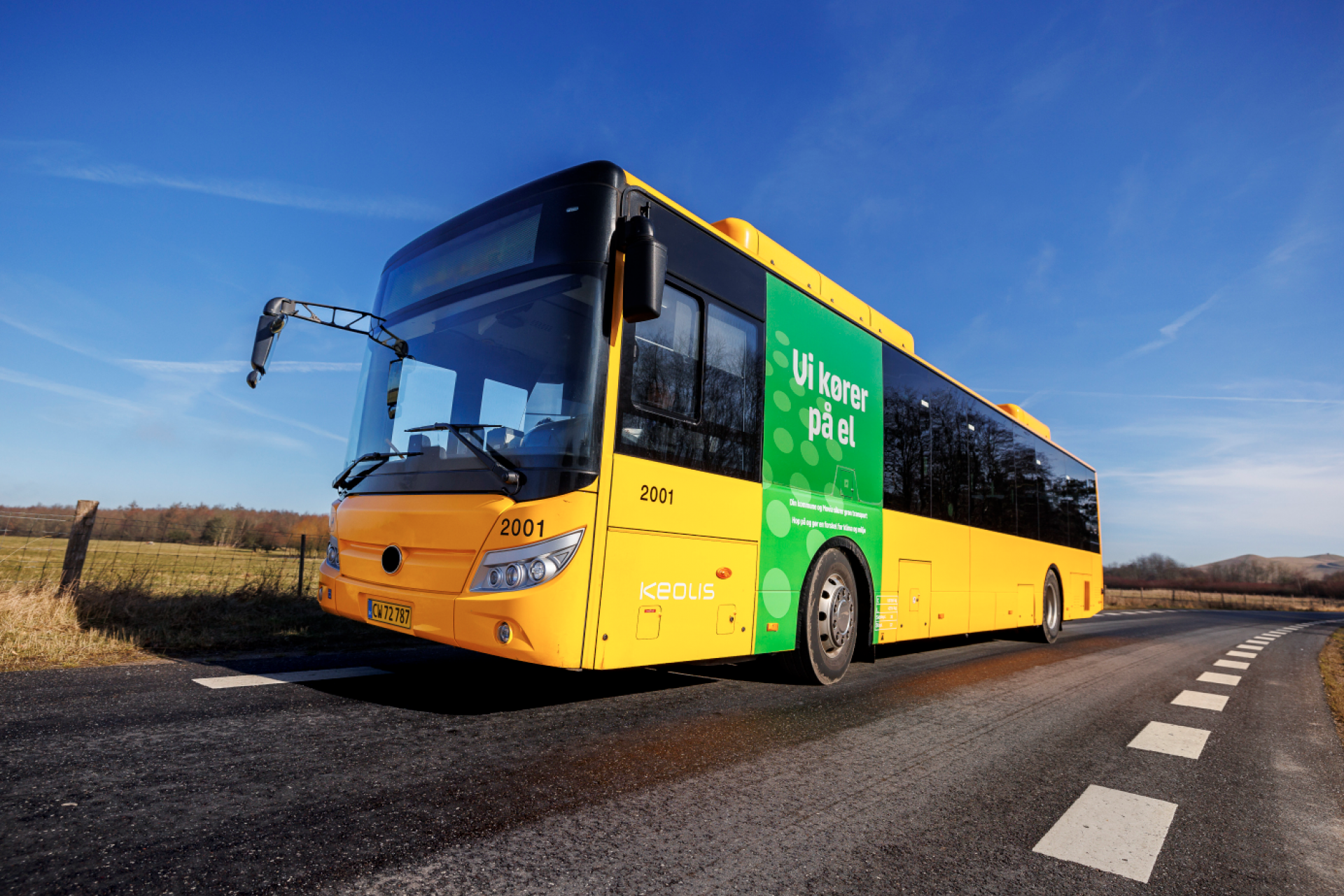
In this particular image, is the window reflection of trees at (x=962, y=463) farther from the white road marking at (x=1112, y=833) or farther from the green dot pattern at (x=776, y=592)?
the white road marking at (x=1112, y=833)

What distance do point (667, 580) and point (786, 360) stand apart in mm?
2281

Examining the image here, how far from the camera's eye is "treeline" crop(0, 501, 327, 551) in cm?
957

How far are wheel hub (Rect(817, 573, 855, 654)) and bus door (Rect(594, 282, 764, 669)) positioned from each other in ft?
3.53

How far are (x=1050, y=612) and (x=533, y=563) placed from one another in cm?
1059

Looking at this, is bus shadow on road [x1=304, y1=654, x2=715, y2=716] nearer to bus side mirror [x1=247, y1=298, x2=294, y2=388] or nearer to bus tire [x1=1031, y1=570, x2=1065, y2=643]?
bus side mirror [x1=247, y1=298, x2=294, y2=388]

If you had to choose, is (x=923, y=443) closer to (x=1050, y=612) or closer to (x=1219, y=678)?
(x=1219, y=678)

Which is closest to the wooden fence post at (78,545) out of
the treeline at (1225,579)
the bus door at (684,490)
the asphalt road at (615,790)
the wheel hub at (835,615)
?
the asphalt road at (615,790)

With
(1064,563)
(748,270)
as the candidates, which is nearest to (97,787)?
(748,270)

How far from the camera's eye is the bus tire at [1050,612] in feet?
35.7

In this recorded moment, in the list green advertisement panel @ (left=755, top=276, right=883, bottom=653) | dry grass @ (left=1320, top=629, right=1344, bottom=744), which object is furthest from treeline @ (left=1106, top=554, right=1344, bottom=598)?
green advertisement panel @ (left=755, top=276, right=883, bottom=653)

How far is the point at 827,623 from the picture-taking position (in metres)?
5.67

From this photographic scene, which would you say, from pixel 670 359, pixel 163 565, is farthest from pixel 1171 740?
pixel 163 565

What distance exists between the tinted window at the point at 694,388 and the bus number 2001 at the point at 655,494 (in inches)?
7.4

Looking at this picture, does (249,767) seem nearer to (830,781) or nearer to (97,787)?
(97,787)
